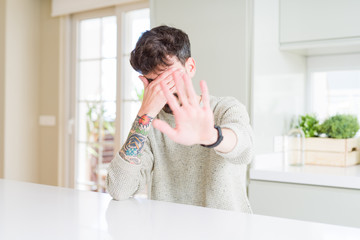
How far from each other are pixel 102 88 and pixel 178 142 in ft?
9.25

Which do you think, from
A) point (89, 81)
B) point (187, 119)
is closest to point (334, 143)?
point (187, 119)

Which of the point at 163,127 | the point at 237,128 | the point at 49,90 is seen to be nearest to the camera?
the point at 163,127

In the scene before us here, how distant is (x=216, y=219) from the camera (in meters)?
0.97

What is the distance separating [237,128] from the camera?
1095 millimetres

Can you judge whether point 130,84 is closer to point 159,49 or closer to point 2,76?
point 2,76

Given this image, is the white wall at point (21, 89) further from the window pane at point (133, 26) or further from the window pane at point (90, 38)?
the window pane at point (133, 26)

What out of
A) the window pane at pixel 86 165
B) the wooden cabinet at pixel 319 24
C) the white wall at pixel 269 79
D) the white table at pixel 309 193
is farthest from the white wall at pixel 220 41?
the window pane at pixel 86 165

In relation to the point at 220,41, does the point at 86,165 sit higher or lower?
lower

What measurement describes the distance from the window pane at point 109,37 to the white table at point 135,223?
2.49m

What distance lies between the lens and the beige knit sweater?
125cm

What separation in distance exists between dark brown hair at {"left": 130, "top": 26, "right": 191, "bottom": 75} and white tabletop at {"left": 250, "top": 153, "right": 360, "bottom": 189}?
3.20 ft

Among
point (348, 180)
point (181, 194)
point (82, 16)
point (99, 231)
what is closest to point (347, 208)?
point (348, 180)

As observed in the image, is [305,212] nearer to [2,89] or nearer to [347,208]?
[347,208]

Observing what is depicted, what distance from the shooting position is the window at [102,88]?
3.38 m
